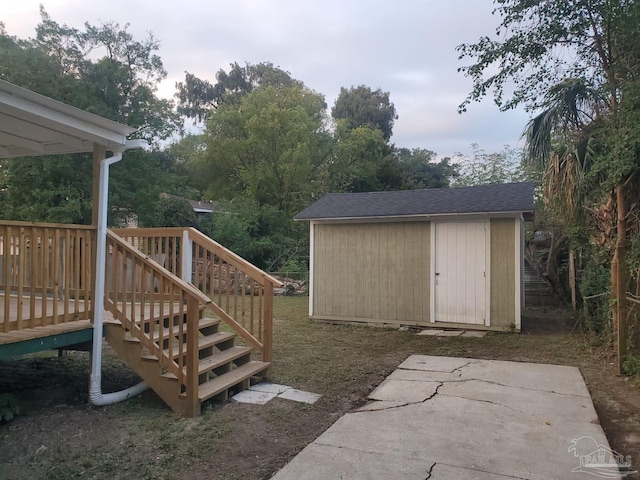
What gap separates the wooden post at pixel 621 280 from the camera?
5.05 m

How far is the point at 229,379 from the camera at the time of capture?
4.24m

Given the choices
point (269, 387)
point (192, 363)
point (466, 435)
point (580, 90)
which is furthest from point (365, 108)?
point (466, 435)

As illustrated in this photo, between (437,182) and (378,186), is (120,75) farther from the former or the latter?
(437,182)

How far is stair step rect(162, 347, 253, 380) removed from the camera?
3968mm

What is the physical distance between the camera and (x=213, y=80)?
31.9 meters

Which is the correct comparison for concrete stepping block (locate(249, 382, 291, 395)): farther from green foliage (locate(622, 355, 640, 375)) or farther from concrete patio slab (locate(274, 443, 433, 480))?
green foliage (locate(622, 355, 640, 375))

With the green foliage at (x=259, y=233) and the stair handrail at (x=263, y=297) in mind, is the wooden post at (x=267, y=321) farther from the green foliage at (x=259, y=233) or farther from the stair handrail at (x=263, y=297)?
the green foliage at (x=259, y=233)

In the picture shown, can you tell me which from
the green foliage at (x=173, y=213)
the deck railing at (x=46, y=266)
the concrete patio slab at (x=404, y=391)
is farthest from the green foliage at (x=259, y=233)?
the deck railing at (x=46, y=266)

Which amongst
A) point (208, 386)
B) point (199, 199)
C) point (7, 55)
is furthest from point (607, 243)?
point (199, 199)

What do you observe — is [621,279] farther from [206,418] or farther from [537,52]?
[206,418]

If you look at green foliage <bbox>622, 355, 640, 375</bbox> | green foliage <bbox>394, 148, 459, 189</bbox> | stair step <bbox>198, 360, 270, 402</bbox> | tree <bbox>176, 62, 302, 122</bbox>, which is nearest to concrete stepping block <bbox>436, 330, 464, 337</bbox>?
green foliage <bbox>622, 355, 640, 375</bbox>

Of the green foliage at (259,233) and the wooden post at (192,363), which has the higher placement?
the green foliage at (259,233)

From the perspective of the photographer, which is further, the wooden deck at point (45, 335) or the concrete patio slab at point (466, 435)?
the wooden deck at point (45, 335)
